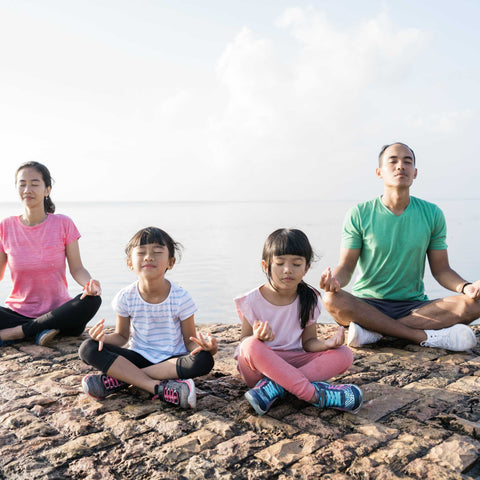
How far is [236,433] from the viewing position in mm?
2580

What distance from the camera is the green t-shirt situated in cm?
447

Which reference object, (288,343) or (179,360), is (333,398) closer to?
(288,343)

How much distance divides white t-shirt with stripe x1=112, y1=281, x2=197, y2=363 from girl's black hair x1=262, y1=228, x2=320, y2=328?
2.30ft

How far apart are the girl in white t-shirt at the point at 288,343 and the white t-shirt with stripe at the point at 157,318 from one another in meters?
0.45

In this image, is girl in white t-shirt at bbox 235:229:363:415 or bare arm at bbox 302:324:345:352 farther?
bare arm at bbox 302:324:345:352

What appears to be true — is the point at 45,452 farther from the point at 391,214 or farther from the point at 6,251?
the point at 391,214

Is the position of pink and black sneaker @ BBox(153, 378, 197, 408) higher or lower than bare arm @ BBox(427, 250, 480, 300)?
lower

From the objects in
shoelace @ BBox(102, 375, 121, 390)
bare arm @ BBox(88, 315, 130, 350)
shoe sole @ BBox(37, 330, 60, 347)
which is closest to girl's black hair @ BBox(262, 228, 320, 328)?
bare arm @ BBox(88, 315, 130, 350)

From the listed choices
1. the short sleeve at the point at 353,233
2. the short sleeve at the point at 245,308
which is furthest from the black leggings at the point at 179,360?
the short sleeve at the point at 353,233

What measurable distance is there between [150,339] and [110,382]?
0.41 meters

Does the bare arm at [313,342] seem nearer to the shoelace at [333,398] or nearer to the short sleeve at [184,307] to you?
the shoelace at [333,398]

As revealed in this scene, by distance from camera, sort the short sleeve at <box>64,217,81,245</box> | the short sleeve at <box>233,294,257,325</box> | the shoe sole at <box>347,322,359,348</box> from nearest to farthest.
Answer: the short sleeve at <box>233,294,257,325</box>, the shoe sole at <box>347,322,359,348</box>, the short sleeve at <box>64,217,81,245</box>

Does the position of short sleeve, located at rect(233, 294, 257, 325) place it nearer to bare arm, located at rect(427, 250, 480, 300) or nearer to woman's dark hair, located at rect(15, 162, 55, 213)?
bare arm, located at rect(427, 250, 480, 300)

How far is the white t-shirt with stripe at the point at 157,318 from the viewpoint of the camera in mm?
3330
